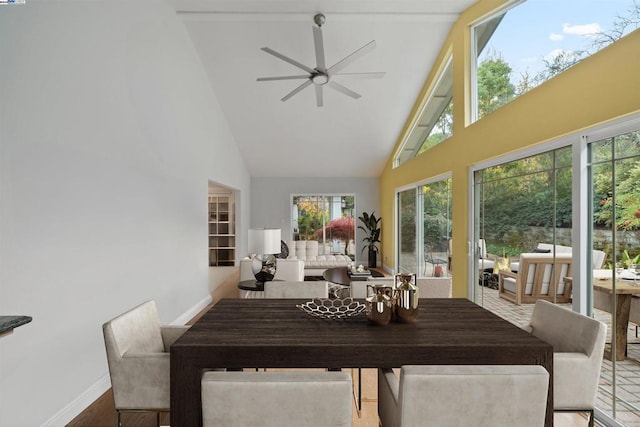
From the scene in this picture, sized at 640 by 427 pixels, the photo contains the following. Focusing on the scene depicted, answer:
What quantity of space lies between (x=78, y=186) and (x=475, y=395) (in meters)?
2.52

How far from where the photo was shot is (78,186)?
2385 millimetres

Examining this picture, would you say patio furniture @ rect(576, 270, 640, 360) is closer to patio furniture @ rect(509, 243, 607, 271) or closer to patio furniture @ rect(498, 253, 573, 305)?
patio furniture @ rect(509, 243, 607, 271)

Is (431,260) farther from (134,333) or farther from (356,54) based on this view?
(134,333)

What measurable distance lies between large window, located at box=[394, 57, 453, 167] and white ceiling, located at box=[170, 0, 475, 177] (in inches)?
12.0

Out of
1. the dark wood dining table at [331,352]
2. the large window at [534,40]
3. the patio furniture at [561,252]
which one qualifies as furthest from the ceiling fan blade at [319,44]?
the dark wood dining table at [331,352]

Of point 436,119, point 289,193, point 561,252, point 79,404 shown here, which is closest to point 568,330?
point 561,252

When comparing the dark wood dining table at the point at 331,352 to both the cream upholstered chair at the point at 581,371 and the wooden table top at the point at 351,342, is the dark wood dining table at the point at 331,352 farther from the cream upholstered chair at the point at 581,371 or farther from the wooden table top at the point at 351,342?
the cream upholstered chair at the point at 581,371

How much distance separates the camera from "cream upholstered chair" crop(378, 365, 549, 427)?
44.5 inches

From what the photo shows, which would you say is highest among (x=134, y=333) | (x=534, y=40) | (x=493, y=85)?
(x=534, y=40)

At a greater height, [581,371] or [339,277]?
[581,371]

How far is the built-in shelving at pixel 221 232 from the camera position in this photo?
360 inches

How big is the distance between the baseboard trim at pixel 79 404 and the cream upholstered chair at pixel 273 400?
1650 mm

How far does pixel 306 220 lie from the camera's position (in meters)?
9.38

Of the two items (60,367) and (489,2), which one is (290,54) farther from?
(60,367)
